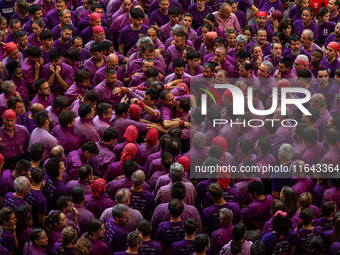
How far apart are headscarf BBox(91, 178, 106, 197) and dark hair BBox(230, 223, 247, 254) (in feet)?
6.38

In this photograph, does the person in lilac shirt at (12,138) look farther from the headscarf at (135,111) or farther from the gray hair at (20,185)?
the headscarf at (135,111)

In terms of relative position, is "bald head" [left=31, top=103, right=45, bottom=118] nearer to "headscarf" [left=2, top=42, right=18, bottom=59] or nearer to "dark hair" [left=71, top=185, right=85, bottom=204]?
"headscarf" [left=2, top=42, right=18, bottom=59]

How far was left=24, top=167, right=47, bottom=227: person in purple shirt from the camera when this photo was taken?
25.4ft

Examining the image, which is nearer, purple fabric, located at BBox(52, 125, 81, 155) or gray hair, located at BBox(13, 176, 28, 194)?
gray hair, located at BBox(13, 176, 28, 194)

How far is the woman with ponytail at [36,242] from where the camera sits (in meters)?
6.93

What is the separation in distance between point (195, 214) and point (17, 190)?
2.44 metres

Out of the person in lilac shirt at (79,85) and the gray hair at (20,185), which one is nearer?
the gray hair at (20,185)

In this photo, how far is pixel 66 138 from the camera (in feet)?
29.3

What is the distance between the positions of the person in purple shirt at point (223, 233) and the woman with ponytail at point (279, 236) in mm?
460

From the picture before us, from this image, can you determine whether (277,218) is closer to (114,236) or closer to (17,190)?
(114,236)

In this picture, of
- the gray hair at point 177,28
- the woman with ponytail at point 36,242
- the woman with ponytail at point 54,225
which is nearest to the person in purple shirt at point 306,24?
the gray hair at point 177,28

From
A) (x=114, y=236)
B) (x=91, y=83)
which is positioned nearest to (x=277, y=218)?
(x=114, y=236)

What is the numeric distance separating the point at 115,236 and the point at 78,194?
0.77 meters

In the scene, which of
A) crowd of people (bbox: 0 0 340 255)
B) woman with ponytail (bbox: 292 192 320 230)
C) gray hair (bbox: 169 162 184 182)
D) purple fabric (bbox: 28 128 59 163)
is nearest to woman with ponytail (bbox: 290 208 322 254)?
crowd of people (bbox: 0 0 340 255)
